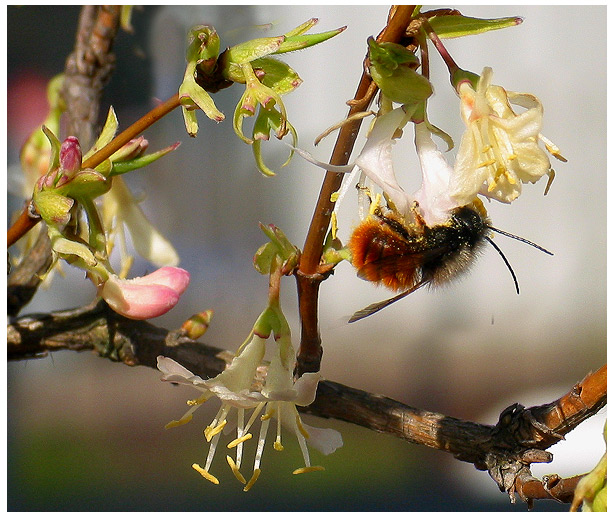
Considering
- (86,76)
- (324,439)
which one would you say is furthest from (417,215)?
(86,76)

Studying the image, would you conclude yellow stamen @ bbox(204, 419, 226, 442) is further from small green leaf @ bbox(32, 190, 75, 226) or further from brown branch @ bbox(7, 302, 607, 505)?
small green leaf @ bbox(32, 190, 75, 226)

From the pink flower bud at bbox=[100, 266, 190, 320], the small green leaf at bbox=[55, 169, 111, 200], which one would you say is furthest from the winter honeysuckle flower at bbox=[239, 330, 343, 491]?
the small green leaf at bbox=[55, 169, 111, 200]

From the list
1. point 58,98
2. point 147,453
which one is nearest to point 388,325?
point 147,453

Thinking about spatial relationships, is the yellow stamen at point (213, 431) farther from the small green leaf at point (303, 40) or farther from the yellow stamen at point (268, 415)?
the small green leaf at point (303, 40)

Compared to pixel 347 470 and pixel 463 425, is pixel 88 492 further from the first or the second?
pixel 463 425

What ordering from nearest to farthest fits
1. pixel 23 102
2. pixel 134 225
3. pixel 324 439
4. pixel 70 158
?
pixel 70 158 → pixel 324 439 → pixel 134 225 → pixel 23 102

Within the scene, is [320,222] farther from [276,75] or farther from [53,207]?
[53,207]
